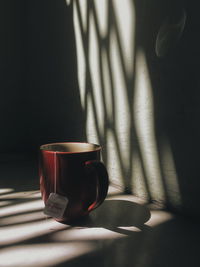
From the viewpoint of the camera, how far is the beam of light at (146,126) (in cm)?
58

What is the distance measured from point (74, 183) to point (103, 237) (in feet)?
0.32

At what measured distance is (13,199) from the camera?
64cm

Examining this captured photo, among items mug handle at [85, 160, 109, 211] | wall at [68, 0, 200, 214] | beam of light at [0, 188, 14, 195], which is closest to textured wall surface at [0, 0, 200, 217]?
wall at [68, 0, 200, 214]

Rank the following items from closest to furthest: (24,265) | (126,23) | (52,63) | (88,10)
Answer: (24,265) < (126,23) < (88,10) < (52,63)

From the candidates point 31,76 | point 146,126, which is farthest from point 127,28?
point 31,76

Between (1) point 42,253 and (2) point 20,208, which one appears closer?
(1) point 42,253

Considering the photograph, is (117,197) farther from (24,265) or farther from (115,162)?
(24,265)

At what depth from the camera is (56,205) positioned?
48cm

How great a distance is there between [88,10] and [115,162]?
41cm

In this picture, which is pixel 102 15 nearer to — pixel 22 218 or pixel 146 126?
pixel 146 126

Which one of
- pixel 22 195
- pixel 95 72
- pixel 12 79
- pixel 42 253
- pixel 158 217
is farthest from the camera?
pixel 12 79

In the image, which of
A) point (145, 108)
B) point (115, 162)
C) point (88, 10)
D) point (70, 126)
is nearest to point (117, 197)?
point (115, 162)

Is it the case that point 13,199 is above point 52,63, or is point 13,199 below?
below

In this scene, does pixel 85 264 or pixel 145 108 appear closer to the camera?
pixel 85 264
